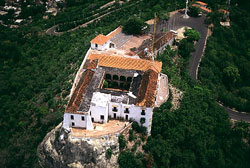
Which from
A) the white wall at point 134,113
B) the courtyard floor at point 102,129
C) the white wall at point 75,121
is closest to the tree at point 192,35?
the white wall at point 134,113

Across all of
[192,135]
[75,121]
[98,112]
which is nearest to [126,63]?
[98,112]

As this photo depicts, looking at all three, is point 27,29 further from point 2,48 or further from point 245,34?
point 245,34

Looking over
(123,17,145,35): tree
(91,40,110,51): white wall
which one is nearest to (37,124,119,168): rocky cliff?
(91,40,110,51): white wall

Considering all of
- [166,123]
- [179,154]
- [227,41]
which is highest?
[227,41]

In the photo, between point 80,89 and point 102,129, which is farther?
point 80,89

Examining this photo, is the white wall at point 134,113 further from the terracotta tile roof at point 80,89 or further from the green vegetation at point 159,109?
the terracotta tile roof at point 80,89

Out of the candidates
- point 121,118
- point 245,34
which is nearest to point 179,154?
point 121,118

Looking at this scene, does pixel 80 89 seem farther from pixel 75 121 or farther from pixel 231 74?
pixel 231 74
